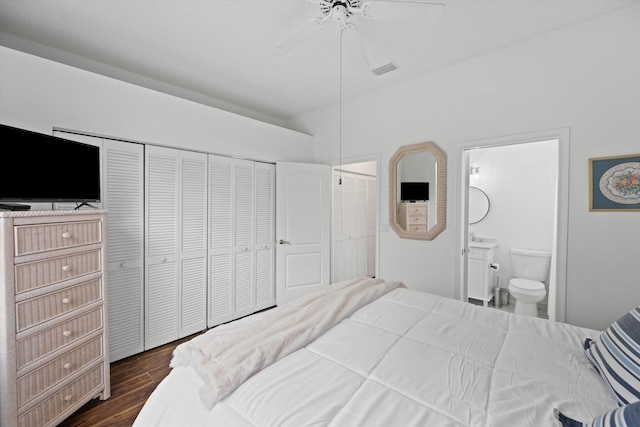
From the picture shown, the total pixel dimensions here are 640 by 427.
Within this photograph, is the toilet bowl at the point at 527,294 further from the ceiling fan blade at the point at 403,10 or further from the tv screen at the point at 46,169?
the tv screen at the point at 46,169

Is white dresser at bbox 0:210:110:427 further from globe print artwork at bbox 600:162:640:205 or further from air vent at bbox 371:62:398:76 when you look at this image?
globe print artwork at bbox 600:162:640:205

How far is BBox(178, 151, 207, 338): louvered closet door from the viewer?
8.80 feet

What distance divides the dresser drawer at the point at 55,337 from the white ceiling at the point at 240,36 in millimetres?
2101

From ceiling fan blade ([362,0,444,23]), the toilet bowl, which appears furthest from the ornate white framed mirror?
ceiling fan blade ([362,0,444,23])

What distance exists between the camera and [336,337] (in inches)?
54.5

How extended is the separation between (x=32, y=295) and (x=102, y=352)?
68 centimetres

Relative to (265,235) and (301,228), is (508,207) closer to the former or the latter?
(301,228)

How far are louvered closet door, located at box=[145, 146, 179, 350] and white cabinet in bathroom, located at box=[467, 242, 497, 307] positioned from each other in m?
3.46

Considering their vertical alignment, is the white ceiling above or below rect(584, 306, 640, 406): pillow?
above

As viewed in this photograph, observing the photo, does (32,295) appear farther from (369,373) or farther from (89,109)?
(369,373)

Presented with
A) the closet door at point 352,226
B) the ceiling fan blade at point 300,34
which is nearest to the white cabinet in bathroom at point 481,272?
the closet door at point 352,226

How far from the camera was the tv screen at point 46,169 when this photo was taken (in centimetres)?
147

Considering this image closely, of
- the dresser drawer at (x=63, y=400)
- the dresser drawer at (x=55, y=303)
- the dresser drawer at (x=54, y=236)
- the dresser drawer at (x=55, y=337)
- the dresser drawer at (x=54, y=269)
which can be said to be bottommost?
the dresser drawer at (x=63, y=400)

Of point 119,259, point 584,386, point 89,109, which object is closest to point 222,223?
point 119,259
